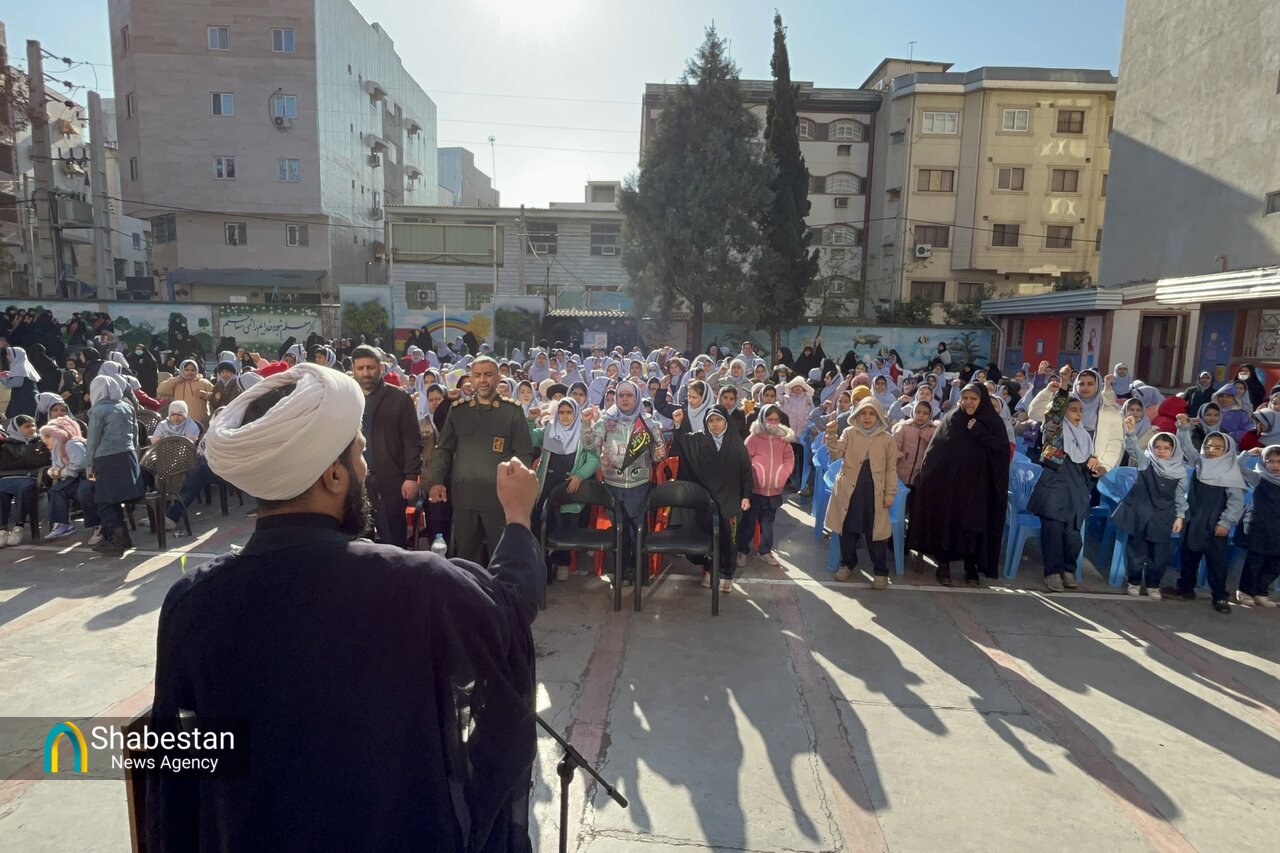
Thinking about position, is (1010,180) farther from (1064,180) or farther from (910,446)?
(910,446)

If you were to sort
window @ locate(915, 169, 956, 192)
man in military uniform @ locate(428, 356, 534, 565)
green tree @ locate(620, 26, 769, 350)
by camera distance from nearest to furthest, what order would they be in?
man in military uniform @ locate(428, 356, 534, 565) < green tree @ locate(620, 26, 769, 350) < window @ locate(915, 169, 956, 192)

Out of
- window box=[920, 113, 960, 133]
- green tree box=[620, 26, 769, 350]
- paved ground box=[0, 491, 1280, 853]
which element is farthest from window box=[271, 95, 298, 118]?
paved ground box=[0, 491, 1280, 853]

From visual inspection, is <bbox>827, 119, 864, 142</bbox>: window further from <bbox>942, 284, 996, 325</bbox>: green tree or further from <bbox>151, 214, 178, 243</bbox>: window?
<bbox>151, 214, 178, 243</bbox>: window

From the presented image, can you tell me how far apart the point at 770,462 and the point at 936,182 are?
30.2 m

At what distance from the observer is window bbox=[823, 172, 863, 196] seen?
34281 mm

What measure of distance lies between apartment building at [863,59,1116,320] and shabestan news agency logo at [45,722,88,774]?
3244 centimetres

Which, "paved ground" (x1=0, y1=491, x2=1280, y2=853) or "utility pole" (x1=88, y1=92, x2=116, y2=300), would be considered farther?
"utility pole" (x1=88, y1=92, x2=116, y2=300)

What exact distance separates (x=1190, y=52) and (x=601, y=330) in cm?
1854

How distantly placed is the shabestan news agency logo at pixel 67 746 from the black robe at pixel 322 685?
9.79 ft

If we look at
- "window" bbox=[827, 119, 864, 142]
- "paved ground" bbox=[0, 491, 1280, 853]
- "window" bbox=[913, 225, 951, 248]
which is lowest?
"paved ground" bbox=[0, 491, 1280, 853]

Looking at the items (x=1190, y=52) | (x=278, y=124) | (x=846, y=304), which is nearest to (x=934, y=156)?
(x=846, y=304)

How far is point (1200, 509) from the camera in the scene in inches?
235

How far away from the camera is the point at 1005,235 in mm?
31875

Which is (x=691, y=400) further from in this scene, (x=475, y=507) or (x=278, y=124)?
(x=278, y=124)
